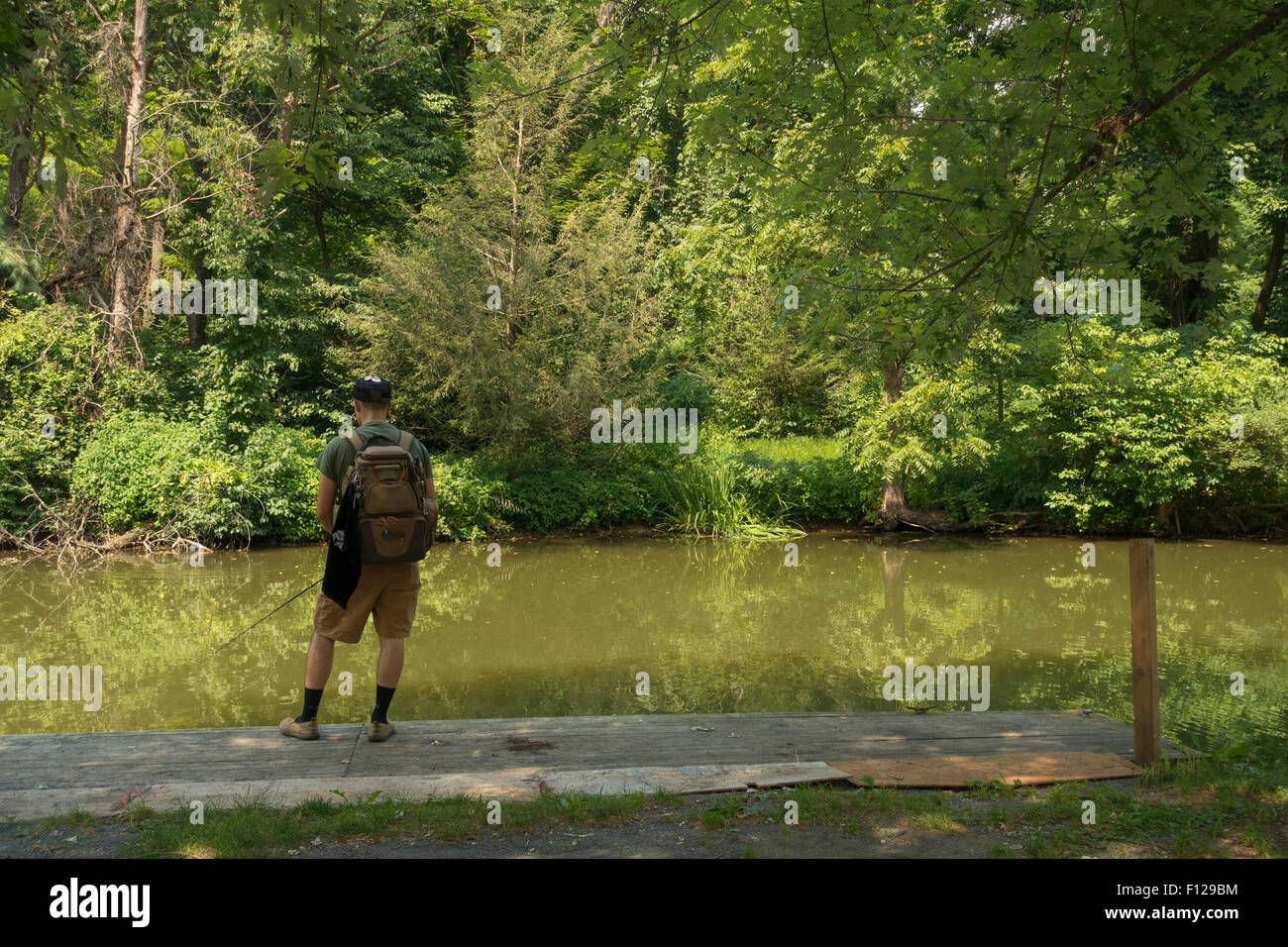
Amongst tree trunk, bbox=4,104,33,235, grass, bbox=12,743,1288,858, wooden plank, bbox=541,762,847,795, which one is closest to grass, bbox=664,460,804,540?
tree trunk, bbox=4,104,33,235

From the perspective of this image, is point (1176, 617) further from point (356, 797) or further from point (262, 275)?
point (262, 275)

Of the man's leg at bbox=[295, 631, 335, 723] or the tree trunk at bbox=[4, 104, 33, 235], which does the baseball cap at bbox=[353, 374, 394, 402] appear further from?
the tree trunk at bbox=[4, 104, 33, 235]

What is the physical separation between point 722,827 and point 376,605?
93.6 inches

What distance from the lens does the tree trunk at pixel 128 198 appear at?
1912cm

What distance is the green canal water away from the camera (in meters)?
8.42

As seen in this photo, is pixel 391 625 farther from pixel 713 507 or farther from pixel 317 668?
pixel 713 507

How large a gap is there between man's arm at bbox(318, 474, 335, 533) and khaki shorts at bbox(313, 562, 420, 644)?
309 mm

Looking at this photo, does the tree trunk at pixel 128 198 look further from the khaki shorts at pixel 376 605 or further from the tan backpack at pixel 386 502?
the tan backpack at pixel 386 502

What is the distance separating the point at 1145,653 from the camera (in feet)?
17.8

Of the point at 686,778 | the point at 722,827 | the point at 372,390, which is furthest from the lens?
the point at 372,390

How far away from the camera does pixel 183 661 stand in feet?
32.3

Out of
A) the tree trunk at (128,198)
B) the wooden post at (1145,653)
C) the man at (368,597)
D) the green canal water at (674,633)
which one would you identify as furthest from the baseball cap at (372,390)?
the tree trunk at (128,198)

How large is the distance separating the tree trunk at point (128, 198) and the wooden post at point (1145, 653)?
18.4 m

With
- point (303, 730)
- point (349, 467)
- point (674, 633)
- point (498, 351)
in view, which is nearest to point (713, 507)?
point (498, 351)
